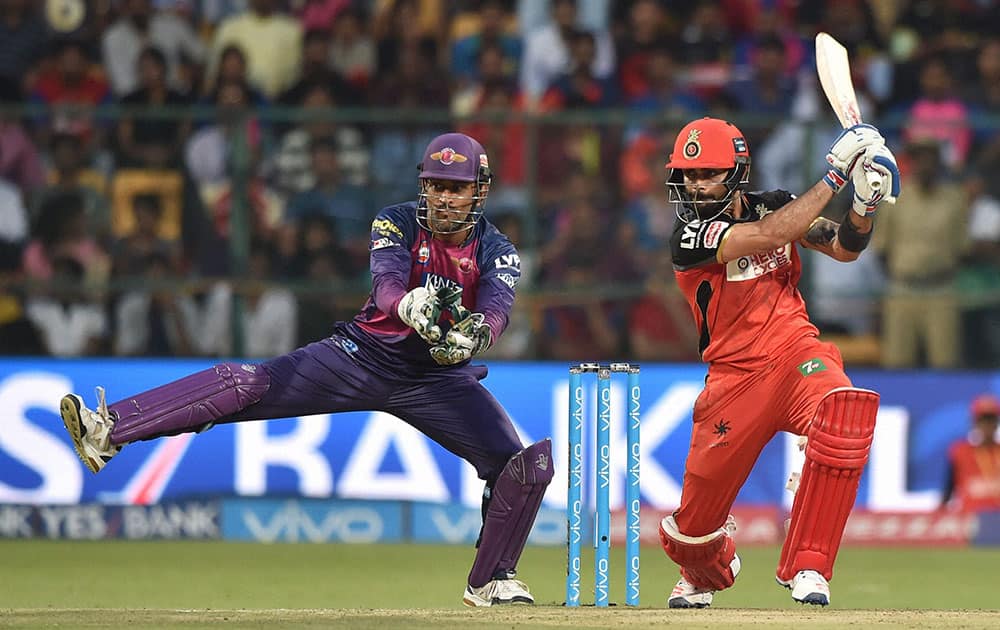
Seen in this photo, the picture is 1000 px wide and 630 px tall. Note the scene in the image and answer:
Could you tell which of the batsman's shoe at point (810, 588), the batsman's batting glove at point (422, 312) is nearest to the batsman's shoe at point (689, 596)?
the batsman's shoe at point (810, 588)

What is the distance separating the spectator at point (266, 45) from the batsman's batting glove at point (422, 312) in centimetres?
716

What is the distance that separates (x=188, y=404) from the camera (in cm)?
783

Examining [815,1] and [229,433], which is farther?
[815,1]

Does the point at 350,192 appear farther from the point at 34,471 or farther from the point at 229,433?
the point at 34,471

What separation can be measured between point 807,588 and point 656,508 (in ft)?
16.6

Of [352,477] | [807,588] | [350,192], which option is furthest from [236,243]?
[807,588]

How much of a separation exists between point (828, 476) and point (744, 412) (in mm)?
493

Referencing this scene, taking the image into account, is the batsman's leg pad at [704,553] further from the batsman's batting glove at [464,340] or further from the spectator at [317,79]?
the spectator at [317,79]

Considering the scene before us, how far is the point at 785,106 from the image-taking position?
547 inches

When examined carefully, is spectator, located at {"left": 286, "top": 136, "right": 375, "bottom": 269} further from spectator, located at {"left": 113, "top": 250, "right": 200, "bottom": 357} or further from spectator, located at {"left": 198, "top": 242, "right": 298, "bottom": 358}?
spectator, located at {"left": 113, "top": 250, "right": 200, "bottom": 357}

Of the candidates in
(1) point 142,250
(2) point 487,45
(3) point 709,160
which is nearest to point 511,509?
(3) point 709,160

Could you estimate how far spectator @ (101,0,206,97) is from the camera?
14.6 m

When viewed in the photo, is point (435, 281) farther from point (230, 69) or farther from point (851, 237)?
point (230, 69)

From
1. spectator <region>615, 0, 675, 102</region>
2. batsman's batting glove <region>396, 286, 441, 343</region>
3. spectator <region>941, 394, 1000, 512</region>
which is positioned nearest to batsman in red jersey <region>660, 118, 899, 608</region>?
batsman's batting glove <region>396, 286, 441, 343</region>
